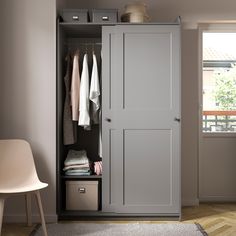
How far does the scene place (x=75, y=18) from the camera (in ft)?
11.8

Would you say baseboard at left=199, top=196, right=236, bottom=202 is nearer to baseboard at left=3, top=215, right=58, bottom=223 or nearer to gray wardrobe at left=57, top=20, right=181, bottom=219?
gray wardrobe at left=57, top=20, right=181, bottom=219

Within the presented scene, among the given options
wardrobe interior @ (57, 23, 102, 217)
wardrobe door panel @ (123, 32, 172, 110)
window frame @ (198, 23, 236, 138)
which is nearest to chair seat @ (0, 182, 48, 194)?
wardrobe interior @ (57, 23, 102, 217)

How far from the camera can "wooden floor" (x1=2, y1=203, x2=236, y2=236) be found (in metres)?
3.28

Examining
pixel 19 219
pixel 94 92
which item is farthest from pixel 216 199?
pixel 19 219

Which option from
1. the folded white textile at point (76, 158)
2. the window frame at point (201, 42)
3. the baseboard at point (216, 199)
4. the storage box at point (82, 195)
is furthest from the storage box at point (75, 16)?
the baseboard at point (216, 199)

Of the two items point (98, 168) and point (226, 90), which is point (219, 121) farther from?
point (98, 168)

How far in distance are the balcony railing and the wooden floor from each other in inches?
34.0

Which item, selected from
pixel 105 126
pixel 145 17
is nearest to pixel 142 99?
pixel 105 126

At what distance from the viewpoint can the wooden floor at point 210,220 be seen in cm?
328

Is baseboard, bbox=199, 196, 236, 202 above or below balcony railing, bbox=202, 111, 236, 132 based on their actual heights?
below

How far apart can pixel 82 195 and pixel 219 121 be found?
184cm

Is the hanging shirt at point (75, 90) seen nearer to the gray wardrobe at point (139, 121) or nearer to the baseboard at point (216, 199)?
the gray wardrobe at point (139, 121)

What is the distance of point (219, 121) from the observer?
172 inches

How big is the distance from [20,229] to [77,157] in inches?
33.5
